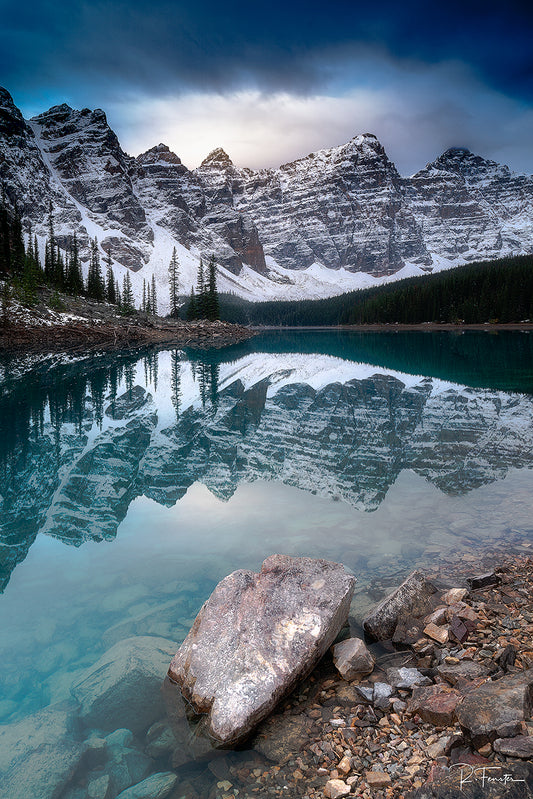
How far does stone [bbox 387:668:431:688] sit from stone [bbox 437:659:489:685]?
0.21 m

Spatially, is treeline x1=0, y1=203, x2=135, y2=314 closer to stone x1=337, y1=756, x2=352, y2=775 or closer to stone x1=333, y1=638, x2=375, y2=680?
stone x1=333, y1=638, x2=375, y2=680

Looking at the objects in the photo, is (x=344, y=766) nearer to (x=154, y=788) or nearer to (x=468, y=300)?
(x=154, y=788)

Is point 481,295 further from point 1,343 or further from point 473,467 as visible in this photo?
point 473,467

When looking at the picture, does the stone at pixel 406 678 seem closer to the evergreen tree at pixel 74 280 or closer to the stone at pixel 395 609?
the stone at pixel 395 609

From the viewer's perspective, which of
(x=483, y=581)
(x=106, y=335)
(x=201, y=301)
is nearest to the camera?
(x=483, y=581)

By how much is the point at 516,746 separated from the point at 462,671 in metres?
1.73

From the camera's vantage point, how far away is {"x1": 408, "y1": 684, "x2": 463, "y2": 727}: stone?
437 cm

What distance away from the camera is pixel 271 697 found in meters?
4.96

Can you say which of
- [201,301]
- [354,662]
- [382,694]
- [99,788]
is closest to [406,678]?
[382,694]

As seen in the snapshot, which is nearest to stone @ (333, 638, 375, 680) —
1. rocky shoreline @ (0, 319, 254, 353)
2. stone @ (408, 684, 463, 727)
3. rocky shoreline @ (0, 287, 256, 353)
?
stone @ (408, 684, 463, 727)

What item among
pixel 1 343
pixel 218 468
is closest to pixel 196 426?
pixel 218 468

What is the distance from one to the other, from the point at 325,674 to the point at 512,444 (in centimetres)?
1391

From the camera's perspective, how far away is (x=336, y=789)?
156 inches

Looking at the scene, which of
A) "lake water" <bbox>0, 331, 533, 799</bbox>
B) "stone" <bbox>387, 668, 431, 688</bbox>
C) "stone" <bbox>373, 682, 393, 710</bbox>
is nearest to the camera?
"stone" <bbox>373, 682, 393, 710</bbox>
